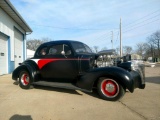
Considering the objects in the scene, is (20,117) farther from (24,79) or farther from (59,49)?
(24,79)

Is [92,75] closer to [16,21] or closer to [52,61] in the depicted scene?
[52,61]

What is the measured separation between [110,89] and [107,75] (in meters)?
0.43

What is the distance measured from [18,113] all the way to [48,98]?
5.67ft

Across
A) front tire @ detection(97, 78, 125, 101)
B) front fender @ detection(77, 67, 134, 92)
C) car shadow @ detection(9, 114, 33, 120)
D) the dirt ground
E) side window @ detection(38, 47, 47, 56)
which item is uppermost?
side window @ detection(38, 47, 47, 56)

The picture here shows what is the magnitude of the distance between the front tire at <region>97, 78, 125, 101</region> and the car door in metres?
1.17

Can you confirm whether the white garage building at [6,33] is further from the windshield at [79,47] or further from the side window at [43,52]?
the windshield at [79,47]

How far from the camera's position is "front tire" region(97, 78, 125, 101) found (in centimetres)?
603

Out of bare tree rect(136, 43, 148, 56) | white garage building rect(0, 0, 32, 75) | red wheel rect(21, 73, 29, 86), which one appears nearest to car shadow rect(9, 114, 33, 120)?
red wheel rect(21, 73, 29, 86)

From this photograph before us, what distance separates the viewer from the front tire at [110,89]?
6.03 metres

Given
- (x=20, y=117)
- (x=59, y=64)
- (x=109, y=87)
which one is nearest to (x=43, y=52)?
(x=59, y=64)

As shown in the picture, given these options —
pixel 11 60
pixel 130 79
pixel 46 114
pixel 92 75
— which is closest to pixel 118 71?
pixel 130 79

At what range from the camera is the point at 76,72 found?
7.14 metres

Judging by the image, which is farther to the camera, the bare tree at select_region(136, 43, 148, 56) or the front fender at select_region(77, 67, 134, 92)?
the bare tree at select_region(136, 43, 148, 56)

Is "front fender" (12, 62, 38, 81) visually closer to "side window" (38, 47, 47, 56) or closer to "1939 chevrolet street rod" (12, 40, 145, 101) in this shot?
"1939 chevrolet street rod" (12, 40, 145, 101)
